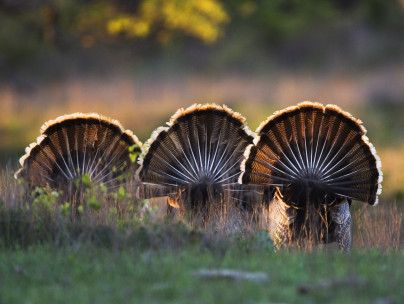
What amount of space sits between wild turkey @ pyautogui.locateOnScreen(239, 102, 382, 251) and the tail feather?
0.47 metres

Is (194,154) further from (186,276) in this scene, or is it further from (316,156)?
(186,276)

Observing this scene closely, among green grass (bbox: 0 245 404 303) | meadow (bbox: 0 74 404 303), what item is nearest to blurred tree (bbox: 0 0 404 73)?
meadow (bbox: 0 74 404 303)

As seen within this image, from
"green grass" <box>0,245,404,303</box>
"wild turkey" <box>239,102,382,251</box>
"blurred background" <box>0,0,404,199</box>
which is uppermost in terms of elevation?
"blurred background" <box>0,0,404,199</box>

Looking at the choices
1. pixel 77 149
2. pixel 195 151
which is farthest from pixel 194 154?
pixel 77 149

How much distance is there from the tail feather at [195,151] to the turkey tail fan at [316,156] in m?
0.47

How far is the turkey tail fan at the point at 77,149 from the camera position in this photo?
937 centimetres

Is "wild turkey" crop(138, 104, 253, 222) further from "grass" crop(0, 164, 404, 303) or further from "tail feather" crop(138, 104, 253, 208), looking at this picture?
"grass" crop(0, 164, 404, 303)

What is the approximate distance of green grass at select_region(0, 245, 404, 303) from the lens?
5.62 m

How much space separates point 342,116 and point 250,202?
1.46 m

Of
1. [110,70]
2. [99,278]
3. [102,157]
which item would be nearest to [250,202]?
[102,157]

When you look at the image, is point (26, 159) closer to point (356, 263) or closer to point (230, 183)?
point (230, 183)

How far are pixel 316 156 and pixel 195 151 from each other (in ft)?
4.57

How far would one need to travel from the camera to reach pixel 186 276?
6.04 metres

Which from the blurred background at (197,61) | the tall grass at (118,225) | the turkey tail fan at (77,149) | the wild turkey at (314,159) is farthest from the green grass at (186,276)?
the blurred background at (197,61)
